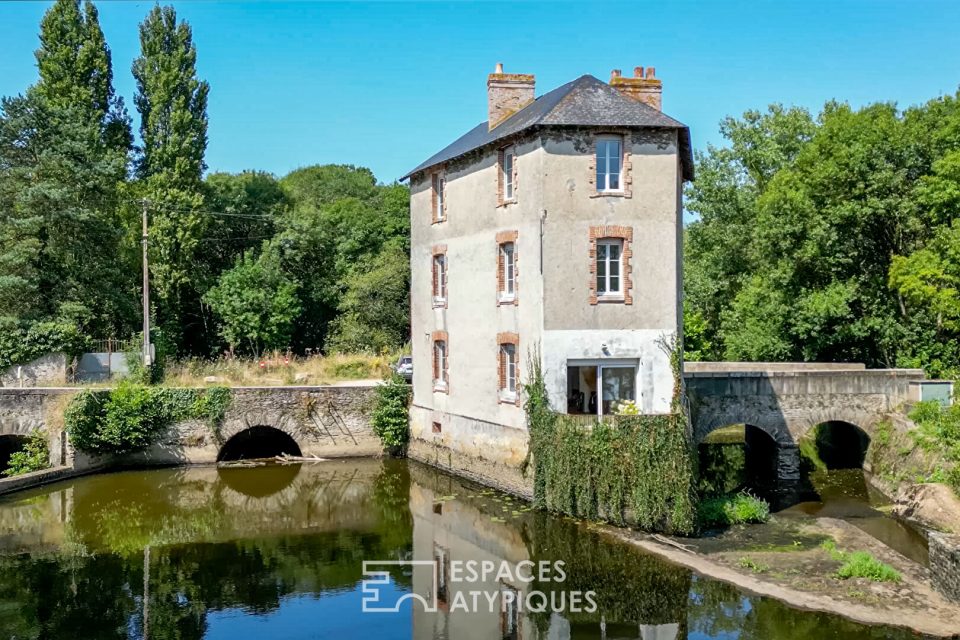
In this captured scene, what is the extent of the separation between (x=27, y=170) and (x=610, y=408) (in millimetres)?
22919

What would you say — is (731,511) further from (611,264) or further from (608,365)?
(611,264)

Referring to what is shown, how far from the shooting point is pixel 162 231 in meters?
34.8

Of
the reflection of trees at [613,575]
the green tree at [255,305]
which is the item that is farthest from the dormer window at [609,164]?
the green tree at [255,305]

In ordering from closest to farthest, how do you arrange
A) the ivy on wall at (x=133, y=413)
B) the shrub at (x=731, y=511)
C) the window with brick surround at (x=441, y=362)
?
the shrub at (x=731, y=511), the ivy on wall at (x=133, y=413), the window with brick surround at (x=441, y=362)

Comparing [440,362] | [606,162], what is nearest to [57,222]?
[440,362]

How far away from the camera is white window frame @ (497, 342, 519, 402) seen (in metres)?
21.0


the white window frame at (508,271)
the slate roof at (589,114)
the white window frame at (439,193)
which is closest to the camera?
the slate roof at (589,114)

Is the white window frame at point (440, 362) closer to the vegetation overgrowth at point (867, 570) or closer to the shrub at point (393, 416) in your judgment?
the shrub at point (393, 416)

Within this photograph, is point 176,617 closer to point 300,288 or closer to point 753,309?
point 753,309

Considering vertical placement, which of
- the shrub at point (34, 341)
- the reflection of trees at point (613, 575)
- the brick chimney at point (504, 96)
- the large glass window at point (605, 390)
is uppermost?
the brick chimney at point (504, 96)

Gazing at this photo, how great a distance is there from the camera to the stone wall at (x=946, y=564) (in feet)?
44.7

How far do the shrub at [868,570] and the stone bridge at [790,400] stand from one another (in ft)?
25.4

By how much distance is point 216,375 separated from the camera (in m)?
29.4

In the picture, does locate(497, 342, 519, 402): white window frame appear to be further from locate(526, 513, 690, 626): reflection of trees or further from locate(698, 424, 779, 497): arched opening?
locate(698, 424, 779, 497): arched opening
